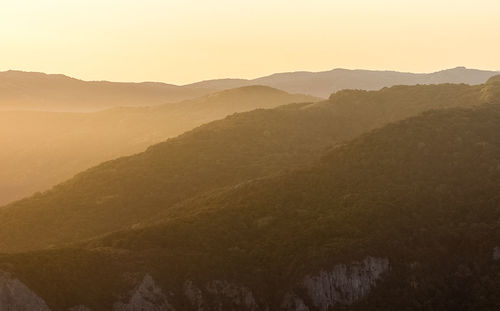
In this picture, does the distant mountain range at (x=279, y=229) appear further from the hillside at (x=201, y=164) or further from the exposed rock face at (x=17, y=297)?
the hillside at (x=201, y=164)

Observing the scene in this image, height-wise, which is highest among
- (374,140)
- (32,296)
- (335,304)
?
(374,140)

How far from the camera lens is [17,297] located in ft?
201

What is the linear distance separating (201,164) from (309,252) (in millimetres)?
44974

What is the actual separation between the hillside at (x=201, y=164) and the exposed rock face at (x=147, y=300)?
2543 cm

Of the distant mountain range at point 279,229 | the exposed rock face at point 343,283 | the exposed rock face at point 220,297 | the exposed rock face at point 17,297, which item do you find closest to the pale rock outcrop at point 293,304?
the distant mountain range at point 279,229

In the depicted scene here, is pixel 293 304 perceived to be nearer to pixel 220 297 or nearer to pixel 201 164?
pixel 220 297

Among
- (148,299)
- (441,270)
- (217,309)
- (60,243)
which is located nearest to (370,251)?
(441,270)

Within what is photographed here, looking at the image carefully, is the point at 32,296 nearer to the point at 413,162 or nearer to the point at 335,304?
the point at 335,304

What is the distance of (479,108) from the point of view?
381 feet

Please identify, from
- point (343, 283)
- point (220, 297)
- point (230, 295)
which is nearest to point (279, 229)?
point (343, 283)

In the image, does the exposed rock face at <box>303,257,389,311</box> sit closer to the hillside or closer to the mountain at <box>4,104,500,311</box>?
the mountain at <box>4,104,500,311</box>

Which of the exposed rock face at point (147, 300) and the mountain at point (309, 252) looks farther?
the mountain at point (309, 252)

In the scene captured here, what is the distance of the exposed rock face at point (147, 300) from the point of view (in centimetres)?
6406

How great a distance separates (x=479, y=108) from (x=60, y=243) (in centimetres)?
6407
